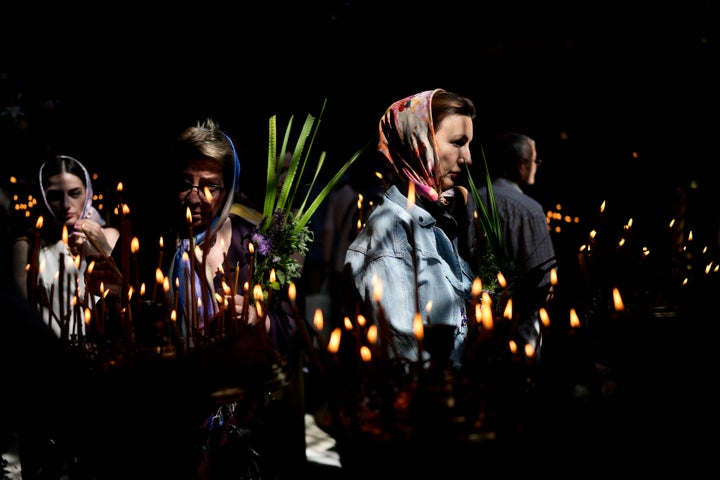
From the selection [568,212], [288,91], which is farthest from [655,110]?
[288,91]

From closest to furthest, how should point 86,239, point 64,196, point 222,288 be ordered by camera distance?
point 222,288 < point 86,239 < point 64,196

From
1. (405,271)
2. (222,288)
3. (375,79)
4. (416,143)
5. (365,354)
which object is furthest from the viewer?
(375,79)

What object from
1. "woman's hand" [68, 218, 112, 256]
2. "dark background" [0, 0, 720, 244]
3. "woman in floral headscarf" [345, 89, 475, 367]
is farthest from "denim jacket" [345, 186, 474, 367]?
"woman's hand" [68, 218, 112, 256]

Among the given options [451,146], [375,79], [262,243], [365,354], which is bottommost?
[365,354]

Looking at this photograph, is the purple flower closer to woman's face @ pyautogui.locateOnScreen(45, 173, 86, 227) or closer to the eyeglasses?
the eyeglasses

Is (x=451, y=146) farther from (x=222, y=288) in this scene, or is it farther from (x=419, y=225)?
(x=222, y=288)

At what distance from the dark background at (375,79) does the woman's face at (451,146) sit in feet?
4.70

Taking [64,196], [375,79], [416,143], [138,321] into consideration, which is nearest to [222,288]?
[138,321]

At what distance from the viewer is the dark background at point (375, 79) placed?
3.47 meters

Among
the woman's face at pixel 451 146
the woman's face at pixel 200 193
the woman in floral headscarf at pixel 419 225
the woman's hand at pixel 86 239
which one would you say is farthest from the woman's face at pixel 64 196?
the woman's face at pixel 451 146

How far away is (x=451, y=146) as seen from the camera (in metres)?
2.45

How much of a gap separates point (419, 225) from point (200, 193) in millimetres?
999

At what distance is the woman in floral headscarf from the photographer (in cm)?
226

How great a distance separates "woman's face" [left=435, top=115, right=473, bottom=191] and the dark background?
1.43 metres
